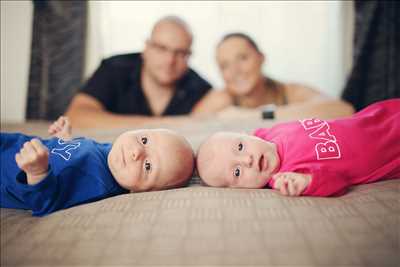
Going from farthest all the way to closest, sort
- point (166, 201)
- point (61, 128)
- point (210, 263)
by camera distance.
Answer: point (61, 128) < point (166, 201) < point (210, 263)

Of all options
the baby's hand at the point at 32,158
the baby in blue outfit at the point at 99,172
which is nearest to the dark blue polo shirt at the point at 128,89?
the baby in blue outfit at the point at 99,172

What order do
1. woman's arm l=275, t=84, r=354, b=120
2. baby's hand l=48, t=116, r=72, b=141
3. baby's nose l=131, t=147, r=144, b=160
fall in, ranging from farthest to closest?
woman's arm l=275, t=84, r=354, b=120 < baby's hand l=48, t=116, r=72, b=141 < baby's nose l=131, t=147, r=144, b=160

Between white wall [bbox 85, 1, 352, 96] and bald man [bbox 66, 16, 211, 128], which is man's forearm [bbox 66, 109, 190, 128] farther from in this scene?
white wall [bbox 85, 1, 352, 96]

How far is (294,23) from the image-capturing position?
1.82 metres

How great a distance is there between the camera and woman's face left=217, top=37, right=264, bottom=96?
72.7 inches

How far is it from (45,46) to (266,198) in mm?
1529

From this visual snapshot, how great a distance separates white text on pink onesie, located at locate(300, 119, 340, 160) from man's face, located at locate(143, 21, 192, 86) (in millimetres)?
952

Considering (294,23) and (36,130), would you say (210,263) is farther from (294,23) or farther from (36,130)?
(294,23)

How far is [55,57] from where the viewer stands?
1.88 m

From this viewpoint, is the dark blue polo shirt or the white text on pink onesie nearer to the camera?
the white text on pink onesie

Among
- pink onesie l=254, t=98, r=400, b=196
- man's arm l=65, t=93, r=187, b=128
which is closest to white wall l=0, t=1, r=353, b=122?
man's arm l=65, t=93, r=187, b=128

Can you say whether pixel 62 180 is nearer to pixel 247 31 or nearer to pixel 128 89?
pixel 128 89

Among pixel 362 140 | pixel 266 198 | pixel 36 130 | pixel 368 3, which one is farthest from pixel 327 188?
pixel 368 3

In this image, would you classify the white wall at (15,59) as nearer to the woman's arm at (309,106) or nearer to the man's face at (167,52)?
the man's face at (167,52)
